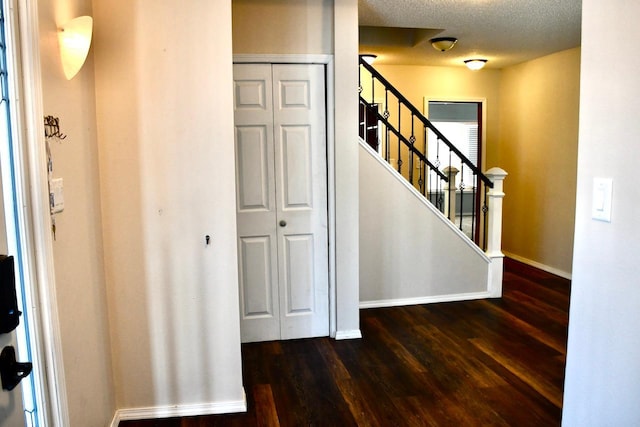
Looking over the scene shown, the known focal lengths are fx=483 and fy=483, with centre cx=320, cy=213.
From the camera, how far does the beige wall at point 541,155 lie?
510 centimetres

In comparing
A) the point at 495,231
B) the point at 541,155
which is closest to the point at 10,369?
the point at 495,231

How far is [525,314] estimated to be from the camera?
403 centimetres

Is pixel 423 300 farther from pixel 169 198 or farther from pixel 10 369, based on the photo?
pixel 10 369

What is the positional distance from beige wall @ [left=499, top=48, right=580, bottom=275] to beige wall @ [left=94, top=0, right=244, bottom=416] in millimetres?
A: 4046

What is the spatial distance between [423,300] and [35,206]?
11.3ft

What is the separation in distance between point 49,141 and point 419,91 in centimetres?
505

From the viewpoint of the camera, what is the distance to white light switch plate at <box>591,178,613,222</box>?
4.63ft

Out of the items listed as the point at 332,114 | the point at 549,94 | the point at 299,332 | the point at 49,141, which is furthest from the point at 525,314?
the point at 49,141

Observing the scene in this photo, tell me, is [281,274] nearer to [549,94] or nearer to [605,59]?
[605,59]

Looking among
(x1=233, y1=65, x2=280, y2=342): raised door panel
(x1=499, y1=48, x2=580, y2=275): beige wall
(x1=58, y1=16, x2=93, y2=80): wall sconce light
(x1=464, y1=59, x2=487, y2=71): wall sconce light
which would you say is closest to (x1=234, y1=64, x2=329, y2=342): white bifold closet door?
(x1=233, y1=65, x2=280, y2=342): raised door panel

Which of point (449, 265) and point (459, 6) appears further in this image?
point (449, 265)

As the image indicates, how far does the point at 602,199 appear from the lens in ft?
4.71

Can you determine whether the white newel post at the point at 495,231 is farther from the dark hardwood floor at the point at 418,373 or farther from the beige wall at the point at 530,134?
the beige wall at the point at 530,134

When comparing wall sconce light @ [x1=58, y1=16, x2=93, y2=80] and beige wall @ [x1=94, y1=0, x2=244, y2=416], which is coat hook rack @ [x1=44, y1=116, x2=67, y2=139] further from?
beige wall @ [x1=94, y1=0, x2=244, y2=416]
